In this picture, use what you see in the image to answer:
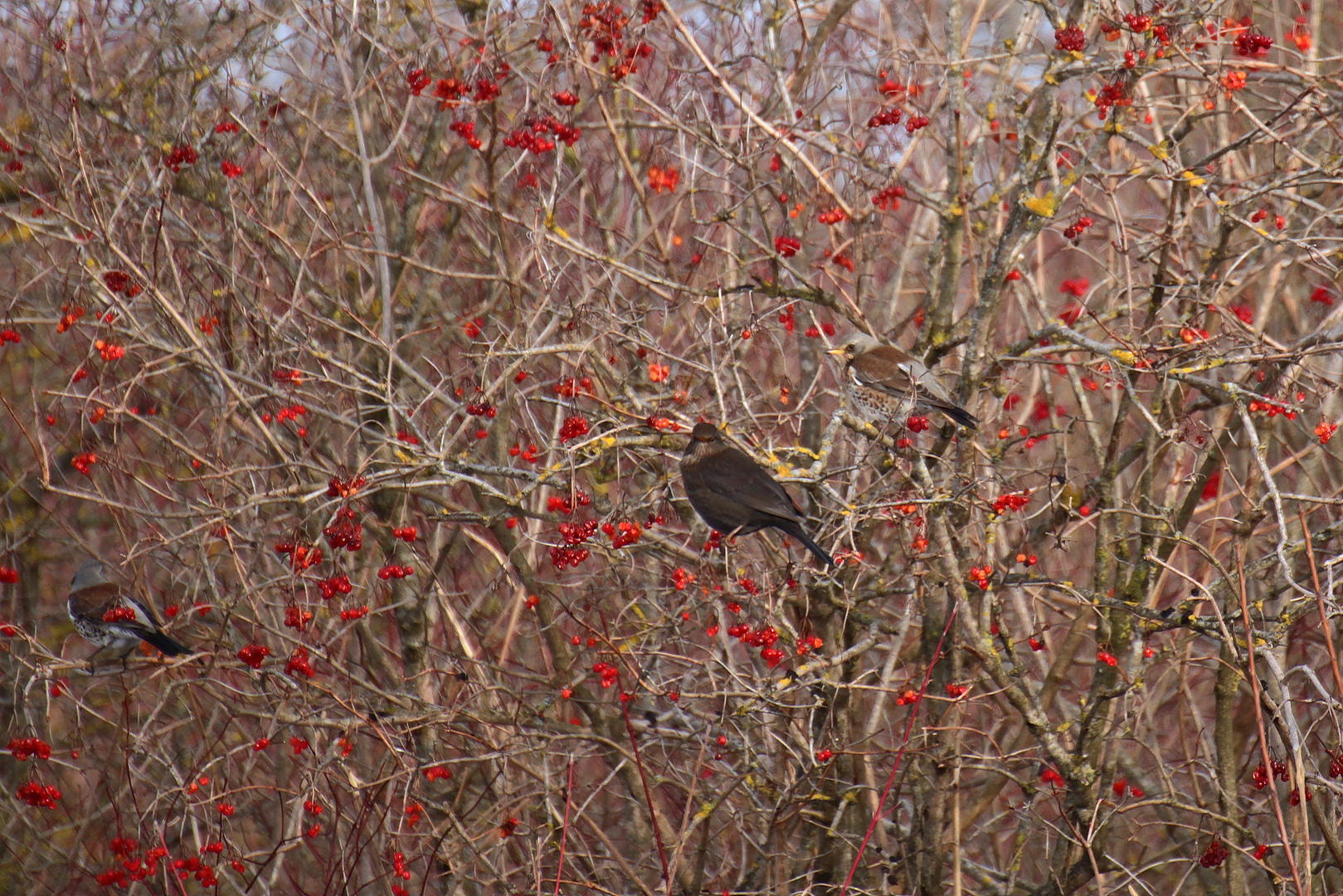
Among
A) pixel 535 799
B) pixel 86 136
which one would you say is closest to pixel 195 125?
pixel 86 136

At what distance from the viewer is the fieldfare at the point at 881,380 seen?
15.1ft

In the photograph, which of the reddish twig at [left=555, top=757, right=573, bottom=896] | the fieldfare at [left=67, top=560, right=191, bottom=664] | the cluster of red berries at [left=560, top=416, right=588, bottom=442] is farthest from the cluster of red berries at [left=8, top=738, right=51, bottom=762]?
the cluster of red berries at [left=560, top=416, right=588, bottom=442]

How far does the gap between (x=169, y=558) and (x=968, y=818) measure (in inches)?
141

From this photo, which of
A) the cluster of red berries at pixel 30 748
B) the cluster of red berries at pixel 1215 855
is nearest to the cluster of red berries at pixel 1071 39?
the cluster of red berries at pixel 1215 855

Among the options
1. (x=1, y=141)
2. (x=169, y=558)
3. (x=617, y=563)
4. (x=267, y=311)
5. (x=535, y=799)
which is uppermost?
(x=1, y=141)

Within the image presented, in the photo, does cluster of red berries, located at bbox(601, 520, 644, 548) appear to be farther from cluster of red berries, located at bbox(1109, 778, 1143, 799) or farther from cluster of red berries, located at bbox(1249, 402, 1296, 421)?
cluster of red berries, located at bbox(1109, 778, 1143, 799)

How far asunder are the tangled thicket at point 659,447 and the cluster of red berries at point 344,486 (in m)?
0.02

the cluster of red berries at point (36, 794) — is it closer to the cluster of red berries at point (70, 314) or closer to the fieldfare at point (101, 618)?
the fieldfare at point (101, 618)

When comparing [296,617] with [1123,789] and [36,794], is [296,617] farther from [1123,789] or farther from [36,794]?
[1123,789]

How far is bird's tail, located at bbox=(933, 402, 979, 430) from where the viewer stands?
173 inches

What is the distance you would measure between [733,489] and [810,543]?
34 cm

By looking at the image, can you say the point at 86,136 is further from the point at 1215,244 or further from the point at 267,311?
Result: the point at 1215,244

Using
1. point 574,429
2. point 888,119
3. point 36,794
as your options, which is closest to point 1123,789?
point 888,119

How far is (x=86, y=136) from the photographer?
584cm
